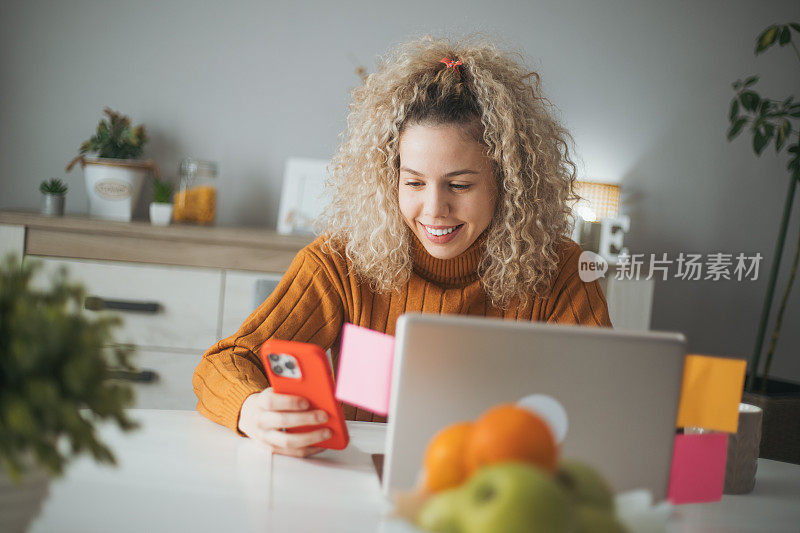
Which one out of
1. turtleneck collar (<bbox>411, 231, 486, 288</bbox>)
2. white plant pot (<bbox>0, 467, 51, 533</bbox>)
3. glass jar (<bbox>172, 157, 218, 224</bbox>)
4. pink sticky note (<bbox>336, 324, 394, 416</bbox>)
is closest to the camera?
white plant pot (<bbox>0, 467, 51, 533</bbox>)

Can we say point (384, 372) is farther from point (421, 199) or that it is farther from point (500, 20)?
point (500, 20)

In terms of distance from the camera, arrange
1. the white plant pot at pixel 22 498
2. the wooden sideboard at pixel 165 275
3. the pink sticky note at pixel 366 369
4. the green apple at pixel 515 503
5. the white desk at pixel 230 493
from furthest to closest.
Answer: the wooden sideboard at pixel 165 275, the pink sticky note at pixel 366 369, the white desk at pixel 230 493, the white plant pot at pixel 22 498, the green apple at pixel 515 503

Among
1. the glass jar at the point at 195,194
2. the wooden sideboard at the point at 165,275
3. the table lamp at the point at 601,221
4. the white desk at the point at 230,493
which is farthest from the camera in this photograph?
the table lamp at the point at 601,221

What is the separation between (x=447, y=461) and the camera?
54 cm

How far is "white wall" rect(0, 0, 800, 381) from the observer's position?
2.68 metres

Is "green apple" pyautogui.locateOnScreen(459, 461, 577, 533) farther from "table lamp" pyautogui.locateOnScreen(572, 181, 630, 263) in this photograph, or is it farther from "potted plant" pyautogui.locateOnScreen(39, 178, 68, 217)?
"table lamp" pyautogui.locateOnScreen(572, 181, 630, 263)

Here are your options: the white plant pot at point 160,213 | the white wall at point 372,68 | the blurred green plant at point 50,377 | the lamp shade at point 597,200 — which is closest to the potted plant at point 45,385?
the blurred green plant at point 50,377

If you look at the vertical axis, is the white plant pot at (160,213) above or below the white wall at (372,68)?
below

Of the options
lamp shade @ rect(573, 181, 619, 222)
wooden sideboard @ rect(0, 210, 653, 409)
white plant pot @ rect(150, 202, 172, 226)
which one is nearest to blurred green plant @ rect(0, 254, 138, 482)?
wooden sideboard @ rect(0, 210, 653, 409)

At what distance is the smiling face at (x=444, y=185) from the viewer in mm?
1331

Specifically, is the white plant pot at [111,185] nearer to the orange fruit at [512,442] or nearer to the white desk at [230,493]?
the white desk at [230,493]

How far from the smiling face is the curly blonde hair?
3 centimetres

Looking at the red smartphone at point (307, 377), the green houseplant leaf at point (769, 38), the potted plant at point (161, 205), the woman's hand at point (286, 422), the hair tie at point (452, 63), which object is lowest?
the woman's hand at point (286, 422)

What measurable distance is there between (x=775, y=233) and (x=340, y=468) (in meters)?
2.87
